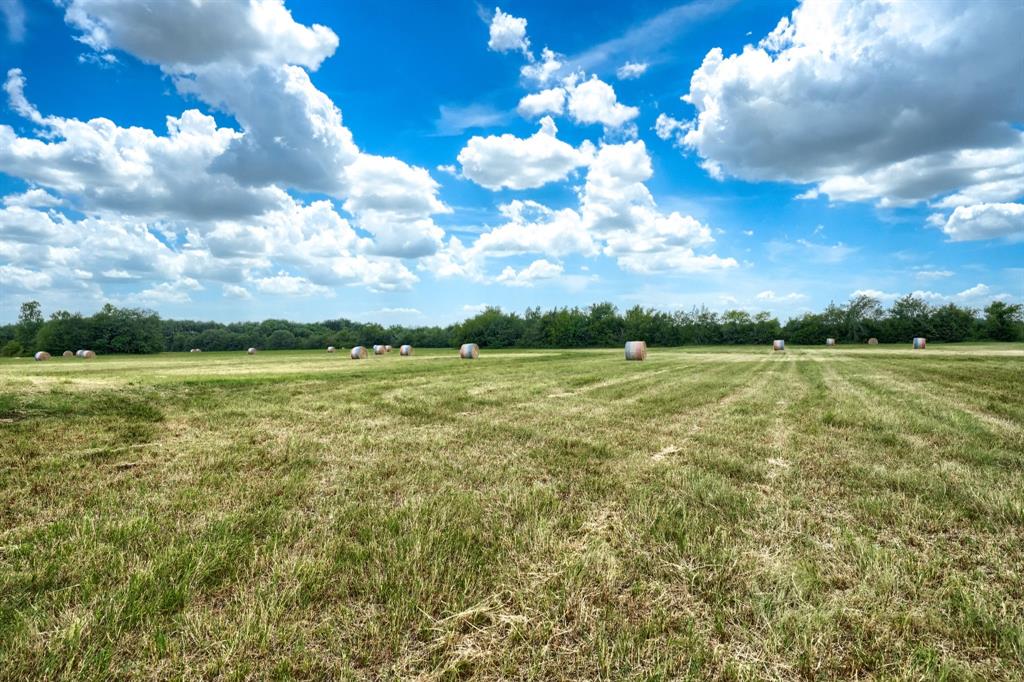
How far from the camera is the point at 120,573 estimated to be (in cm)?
379

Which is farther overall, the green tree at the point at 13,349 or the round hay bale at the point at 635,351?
the green tree at the point at 13,349

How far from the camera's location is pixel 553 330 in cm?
12131

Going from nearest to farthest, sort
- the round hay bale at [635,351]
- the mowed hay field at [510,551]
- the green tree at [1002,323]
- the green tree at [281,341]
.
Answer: the mowed hay field at [510,551], the round hay bale at [635,351], the green tree at [1002,323], the green tree at [281,341]

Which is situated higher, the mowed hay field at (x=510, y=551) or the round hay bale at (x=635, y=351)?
the round hay bale at (x=635, y=351)

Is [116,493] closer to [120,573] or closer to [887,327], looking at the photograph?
[120,573]

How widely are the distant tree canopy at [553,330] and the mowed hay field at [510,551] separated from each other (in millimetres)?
103703

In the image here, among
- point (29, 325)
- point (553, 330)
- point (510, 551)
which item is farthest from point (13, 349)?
point (510, 551)

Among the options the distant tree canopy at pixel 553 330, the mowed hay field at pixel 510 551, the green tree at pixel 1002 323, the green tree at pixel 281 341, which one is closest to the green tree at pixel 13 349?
the distant tree canopy at pixel 553 330

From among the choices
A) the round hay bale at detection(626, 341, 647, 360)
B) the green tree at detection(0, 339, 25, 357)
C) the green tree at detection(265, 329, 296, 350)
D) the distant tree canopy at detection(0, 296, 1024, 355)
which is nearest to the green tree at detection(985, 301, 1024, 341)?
the distant tree canopy at detection(0, 296, 1024, 355)

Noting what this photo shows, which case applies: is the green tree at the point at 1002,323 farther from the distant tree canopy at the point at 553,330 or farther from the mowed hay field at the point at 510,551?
the mowed hay field at the point at 510,551

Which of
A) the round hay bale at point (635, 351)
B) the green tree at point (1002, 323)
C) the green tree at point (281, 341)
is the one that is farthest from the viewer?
the green tree at point (281, 341)

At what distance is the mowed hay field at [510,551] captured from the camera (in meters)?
2.88

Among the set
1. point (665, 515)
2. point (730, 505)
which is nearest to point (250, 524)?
point (665, 515)

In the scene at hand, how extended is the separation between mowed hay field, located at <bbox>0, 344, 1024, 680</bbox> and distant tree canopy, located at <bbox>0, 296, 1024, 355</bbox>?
10370cm
